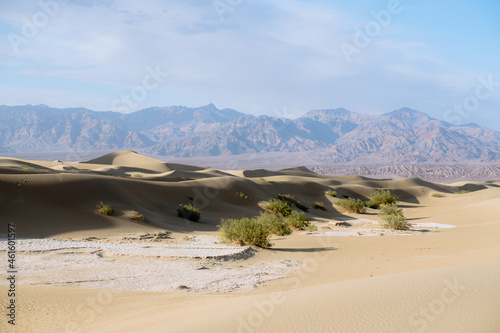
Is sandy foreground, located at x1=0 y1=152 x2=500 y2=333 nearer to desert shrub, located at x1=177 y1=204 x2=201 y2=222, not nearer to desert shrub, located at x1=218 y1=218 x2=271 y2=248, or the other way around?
desert shrub, located at x1=218 y1=218 x2=271 y2=248

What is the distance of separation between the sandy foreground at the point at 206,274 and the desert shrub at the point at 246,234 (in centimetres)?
56

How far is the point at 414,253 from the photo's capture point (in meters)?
15.3

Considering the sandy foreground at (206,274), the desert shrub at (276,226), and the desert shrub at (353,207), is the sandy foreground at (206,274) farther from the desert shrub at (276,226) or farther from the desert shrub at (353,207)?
the desert shrub at (353,207)

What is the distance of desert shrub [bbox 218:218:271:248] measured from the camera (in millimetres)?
16625

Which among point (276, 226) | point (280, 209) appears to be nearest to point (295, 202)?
point (280, 209)

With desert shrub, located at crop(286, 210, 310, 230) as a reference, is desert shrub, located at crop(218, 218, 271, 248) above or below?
above

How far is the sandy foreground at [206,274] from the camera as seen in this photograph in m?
6.06

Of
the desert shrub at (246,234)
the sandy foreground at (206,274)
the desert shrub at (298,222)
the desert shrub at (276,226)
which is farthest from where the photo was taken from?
the desert shrub at (298,222)

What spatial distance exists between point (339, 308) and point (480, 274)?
317 centimetres

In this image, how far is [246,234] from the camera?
16.8 m

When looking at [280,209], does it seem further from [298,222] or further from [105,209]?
[105,209]

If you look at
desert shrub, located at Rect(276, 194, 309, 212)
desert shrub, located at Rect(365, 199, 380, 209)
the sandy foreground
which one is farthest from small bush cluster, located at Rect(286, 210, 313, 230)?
desert shrub, located at Rect(365, 199, 380, 209)

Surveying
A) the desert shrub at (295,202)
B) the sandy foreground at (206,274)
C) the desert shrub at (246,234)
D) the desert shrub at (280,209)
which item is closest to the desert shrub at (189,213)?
the sandy foreground at (206,274)

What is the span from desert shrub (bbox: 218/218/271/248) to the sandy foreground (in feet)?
1.83
